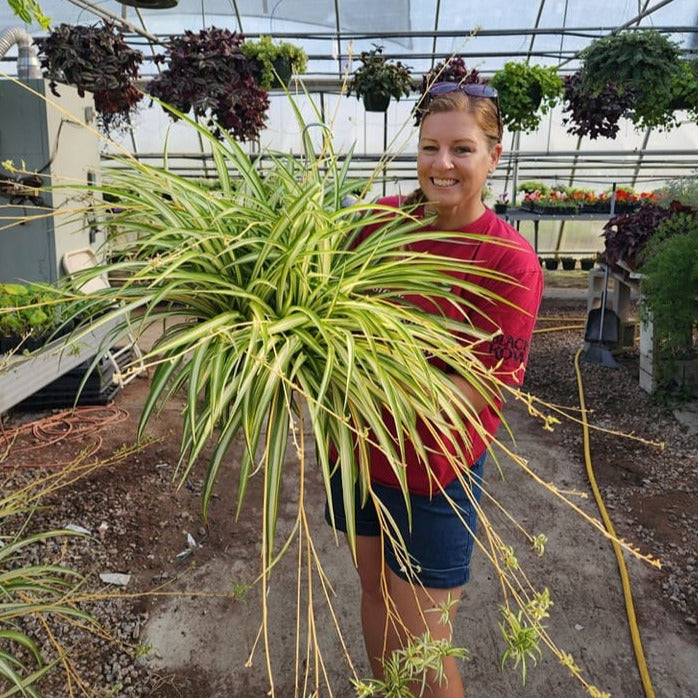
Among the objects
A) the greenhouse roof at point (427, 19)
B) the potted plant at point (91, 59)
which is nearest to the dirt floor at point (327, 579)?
the potted plant at point (91, 59)

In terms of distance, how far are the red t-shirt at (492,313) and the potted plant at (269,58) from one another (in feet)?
12.2

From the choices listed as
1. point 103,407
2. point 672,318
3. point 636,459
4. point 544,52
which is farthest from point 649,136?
point 103,407

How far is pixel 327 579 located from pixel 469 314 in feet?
2.09

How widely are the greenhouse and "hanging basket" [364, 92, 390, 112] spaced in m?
0.03

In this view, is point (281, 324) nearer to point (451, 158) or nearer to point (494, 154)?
point (451, 158)

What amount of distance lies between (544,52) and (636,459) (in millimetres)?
6247

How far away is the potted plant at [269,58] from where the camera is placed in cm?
461

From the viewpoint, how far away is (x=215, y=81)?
12.8ft

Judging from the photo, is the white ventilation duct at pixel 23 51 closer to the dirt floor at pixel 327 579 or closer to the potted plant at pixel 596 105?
the dirt floor at pixel 327 579

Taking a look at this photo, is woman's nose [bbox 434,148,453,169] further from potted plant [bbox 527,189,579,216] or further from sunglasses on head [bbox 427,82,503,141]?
potted plant [bbox 527,189,579,216]

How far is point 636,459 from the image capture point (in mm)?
3236

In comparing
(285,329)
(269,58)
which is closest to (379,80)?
(269,58)

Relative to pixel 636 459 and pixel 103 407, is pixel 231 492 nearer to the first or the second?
pixel 103 407

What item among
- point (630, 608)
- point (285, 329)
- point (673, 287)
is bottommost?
point (630, 608)
